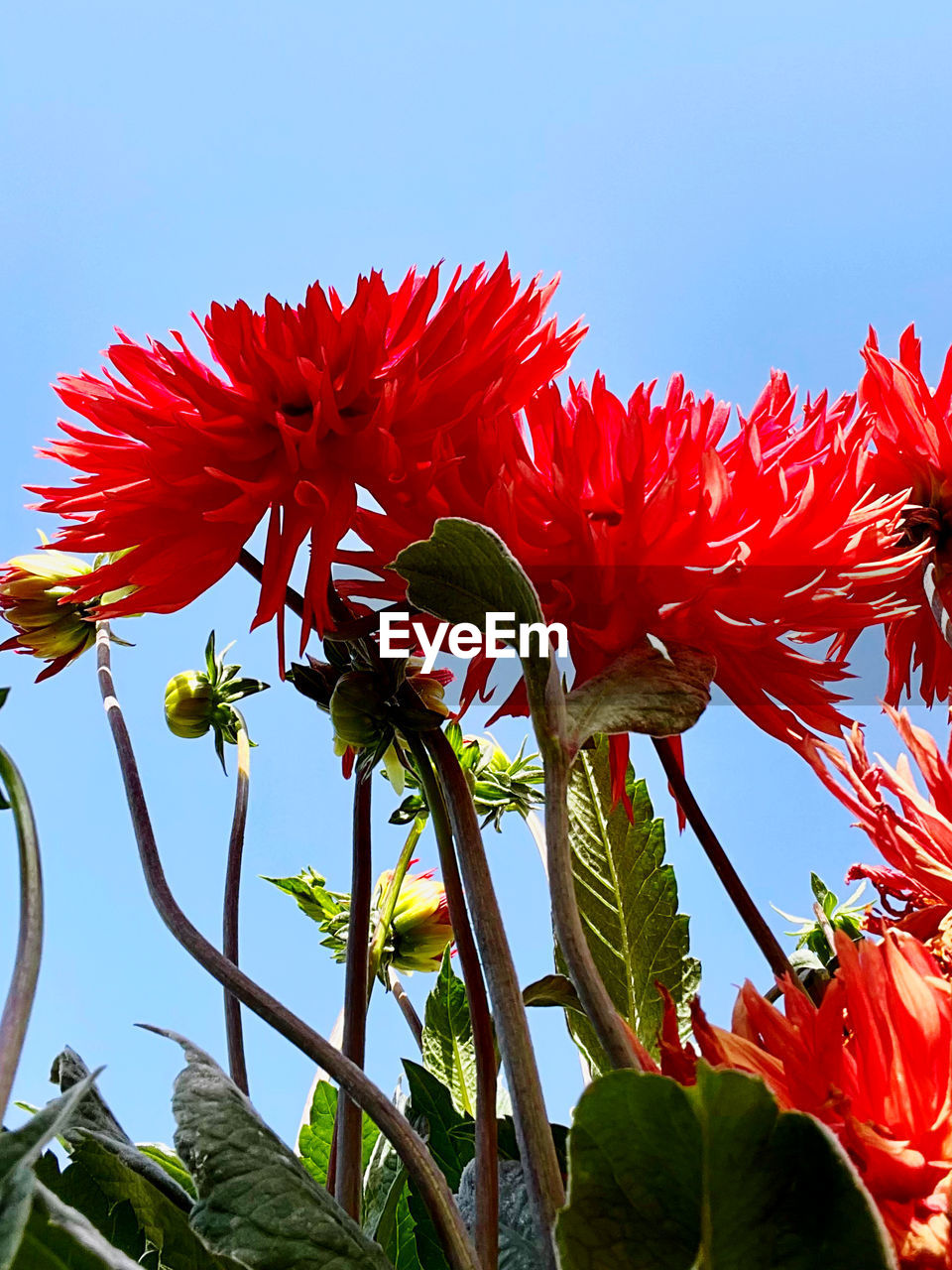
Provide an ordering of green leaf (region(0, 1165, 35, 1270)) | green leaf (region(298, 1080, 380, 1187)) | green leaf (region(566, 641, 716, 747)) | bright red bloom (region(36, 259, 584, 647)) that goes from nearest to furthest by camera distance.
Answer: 1. green leaf (region(0, 1165, 35, 1270))
2. green leaf (region(566, 641, 716, 747))
3. bright red bloom (region(36, 259, 584, 647))
4. green leaf (region(298, 1080, 380, 1187))

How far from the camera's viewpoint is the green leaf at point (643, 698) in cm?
22

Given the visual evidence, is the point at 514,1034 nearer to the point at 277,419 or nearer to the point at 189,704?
the point at 277,419

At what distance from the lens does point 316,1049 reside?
0.24 meters

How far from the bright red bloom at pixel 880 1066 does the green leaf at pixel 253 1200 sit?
0.07 meters

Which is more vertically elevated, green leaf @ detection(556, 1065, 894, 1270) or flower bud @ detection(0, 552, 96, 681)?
flower bud @ detection(0, 552, 96, 681)

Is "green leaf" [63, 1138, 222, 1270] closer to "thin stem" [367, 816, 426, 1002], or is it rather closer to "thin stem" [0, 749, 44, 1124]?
"thin stem" [0, 749, 44, 1124]

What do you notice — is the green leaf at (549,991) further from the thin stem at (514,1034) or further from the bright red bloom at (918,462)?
the bright red bloom at (918,462)

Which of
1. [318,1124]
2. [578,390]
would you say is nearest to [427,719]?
[578,390]

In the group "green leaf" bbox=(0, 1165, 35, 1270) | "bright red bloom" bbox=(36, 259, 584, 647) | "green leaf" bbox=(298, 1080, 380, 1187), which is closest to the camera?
"green leaf" bbox=(0, 1165, 35, 1270)

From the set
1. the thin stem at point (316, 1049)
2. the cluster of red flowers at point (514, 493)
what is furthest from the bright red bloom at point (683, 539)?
the thin stem at point (316, 1049)

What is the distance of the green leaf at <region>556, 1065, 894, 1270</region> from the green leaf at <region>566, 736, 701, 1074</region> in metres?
0.21

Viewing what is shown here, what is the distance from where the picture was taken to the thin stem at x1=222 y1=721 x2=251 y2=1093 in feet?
1.23

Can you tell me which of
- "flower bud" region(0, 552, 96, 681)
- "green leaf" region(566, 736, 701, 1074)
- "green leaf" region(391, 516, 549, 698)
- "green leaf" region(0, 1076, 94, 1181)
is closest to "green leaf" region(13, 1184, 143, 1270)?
"green leaf" region(0, 1076, 94, 1181)

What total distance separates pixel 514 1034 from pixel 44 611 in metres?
0.33
